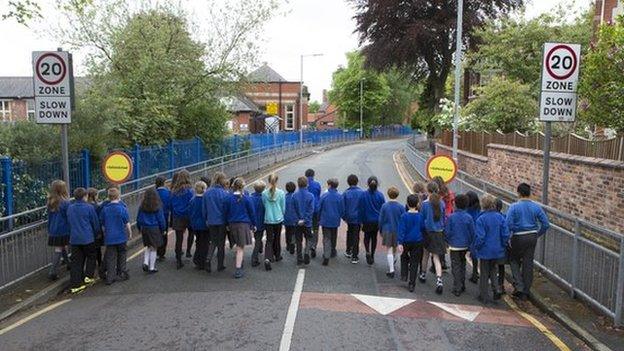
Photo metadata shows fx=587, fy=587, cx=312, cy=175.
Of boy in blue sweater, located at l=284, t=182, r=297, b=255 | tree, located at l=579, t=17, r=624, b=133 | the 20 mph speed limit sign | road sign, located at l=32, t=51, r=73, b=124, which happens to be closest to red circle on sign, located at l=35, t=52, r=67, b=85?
road sign, located at l=32, t=51, r=73, b=124

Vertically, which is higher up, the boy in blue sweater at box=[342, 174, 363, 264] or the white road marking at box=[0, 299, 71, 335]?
the boy in blue sweater at box=[342, 174, 363, 264]

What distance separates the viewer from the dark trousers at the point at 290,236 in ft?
35.6

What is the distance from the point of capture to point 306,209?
412 inches

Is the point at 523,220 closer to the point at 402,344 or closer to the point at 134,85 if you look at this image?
the point at 402,344

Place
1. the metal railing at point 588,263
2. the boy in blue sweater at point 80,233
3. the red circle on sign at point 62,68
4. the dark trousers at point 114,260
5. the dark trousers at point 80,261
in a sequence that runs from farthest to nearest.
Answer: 1. the red circle on sign at point 62,68
2. the dark trousers at point 114,260
3. the dark trousers at point 80,261
4. the boy in blue sweater at point 80,233
5. the metal railing at point 588,263

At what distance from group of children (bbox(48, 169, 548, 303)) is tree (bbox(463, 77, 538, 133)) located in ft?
47.0

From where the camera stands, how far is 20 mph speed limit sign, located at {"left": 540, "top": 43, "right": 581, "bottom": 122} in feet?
31.0

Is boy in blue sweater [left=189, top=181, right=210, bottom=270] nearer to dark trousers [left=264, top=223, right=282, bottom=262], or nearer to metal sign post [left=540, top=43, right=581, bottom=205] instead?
dark trousers [left=264, top=223, right=282, bottom=262]

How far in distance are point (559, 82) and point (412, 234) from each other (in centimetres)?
347

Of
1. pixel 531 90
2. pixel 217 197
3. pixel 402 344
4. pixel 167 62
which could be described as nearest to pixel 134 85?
pixel 167 62

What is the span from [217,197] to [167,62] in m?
11.0

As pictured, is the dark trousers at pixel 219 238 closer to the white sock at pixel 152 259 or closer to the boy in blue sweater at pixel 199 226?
the boy in blue sweater at pixel 199 226

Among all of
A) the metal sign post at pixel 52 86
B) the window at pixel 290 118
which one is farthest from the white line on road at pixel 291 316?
the window at pixel 290 118

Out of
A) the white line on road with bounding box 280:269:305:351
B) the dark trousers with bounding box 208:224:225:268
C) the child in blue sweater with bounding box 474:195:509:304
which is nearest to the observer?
the white line on road with bounding box 280:269:305:351
